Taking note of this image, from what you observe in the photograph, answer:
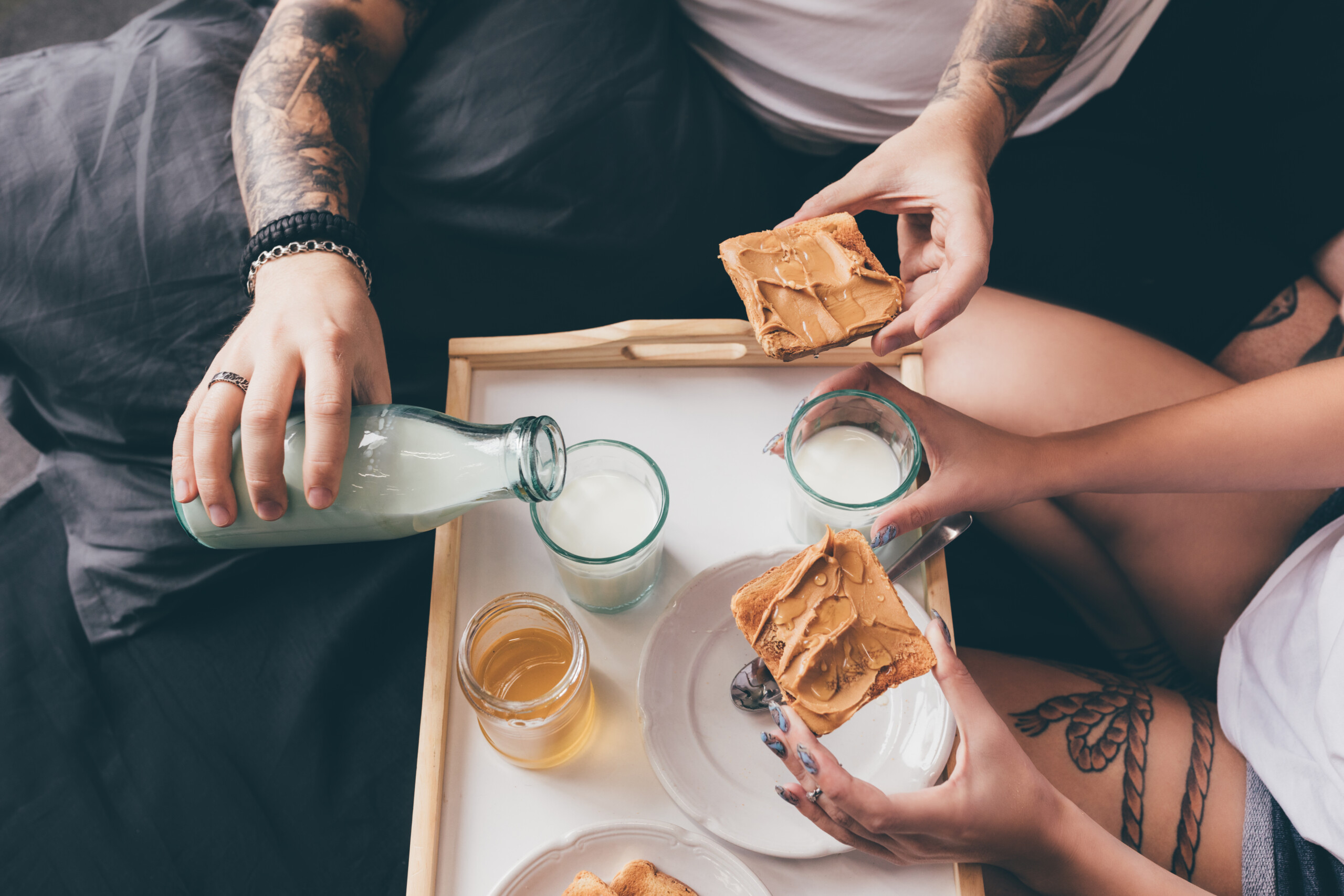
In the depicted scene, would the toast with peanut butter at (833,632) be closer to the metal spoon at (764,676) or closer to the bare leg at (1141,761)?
the metal spoon at (764,676)

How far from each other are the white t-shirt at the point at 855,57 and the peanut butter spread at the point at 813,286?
49cm

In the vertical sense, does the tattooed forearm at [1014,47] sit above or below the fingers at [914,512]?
above

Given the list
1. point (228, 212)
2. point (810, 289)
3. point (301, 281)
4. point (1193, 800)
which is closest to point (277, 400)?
point (301, 281)

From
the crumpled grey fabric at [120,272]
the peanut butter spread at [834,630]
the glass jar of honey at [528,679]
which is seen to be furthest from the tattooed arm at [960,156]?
the crumpled grey fabric at [120,272]

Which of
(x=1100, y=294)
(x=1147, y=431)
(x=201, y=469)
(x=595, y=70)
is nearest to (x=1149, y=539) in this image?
(x=1147, y=431)

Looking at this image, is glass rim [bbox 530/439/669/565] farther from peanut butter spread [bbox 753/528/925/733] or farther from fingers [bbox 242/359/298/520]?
fingers [bbox 242/359/298/520]

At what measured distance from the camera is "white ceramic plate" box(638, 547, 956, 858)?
770mm

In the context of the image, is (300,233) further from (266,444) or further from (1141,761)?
(1141,761)

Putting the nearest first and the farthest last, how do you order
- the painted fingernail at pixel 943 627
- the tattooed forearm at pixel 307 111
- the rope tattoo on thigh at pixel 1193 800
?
the painted fingernail at pixel 943 627
the rope tattoo on thigh at pixel 1193 800
the tattooed forearm at pixel 307 111

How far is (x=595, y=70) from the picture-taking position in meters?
1.13

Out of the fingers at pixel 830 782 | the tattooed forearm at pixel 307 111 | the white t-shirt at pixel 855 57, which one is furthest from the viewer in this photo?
the white t-shirt at pixel 855 57

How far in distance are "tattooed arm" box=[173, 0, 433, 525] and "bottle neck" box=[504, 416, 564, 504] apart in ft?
0.57

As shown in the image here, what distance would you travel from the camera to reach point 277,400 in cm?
75

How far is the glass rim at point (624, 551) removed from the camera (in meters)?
0.74
